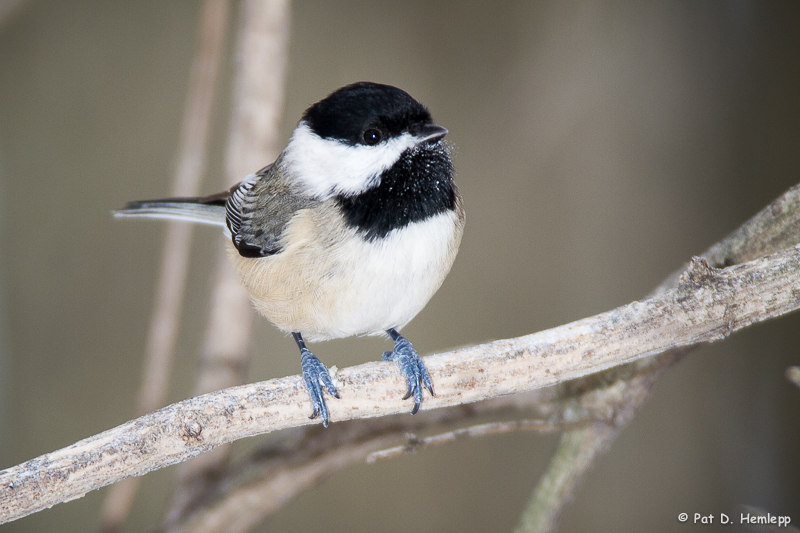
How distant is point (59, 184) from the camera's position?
2.34 meters

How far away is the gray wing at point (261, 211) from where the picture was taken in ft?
4.61

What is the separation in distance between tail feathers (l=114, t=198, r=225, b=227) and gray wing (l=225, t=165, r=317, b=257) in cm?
8

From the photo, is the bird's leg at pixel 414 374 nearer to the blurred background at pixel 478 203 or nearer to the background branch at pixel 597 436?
the background branch at pixel 597 436

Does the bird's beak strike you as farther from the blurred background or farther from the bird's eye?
the blurred background

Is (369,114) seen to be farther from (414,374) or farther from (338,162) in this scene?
(414,374)

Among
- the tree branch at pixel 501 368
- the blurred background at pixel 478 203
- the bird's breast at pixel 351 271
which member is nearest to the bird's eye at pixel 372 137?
the bird's breast at pixel 351 271

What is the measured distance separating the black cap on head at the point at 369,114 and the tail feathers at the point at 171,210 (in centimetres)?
64

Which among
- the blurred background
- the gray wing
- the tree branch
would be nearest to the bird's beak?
the gray wing

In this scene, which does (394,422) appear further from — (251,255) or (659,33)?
(659,33)

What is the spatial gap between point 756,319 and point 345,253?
0.78 meters

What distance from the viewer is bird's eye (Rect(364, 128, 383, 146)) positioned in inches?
49.0

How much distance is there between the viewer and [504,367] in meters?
1.15

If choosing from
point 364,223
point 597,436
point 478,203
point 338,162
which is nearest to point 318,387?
point 364,223

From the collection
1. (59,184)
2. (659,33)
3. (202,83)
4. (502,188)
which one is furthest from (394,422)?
(659,33)
